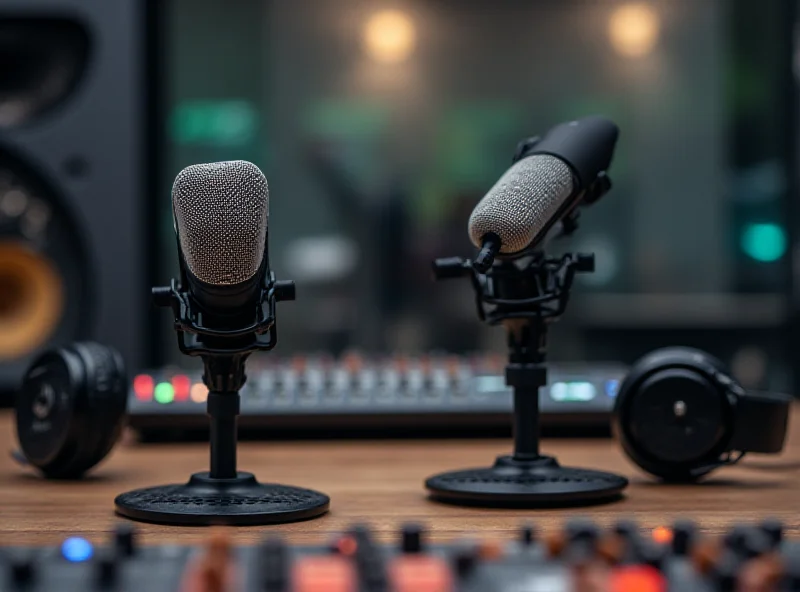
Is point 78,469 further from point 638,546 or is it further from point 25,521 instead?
point 638,546

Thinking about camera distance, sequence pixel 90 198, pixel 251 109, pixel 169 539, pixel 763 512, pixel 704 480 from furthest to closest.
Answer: pixel 251 109
pixel 90 198
pixel 704 480
pixel 763 512
pixel 169 539

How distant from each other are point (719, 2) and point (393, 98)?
1.68 ft

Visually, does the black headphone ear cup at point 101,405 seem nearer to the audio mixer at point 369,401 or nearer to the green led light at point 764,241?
the audio mixer at point 369,401

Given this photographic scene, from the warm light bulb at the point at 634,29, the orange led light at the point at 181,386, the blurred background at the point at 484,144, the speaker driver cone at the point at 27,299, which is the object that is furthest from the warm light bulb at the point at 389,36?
the orange led light at the point at 181,386

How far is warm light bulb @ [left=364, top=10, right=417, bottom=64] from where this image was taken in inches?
71.8

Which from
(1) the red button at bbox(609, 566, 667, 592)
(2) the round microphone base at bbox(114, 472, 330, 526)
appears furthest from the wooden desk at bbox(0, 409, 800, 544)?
(1) the red button at bbox(609, 566, 667, 592)

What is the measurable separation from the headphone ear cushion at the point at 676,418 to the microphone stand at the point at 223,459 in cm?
27

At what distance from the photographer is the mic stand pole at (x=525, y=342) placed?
810mm

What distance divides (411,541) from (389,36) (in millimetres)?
1446

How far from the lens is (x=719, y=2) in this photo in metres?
1.83

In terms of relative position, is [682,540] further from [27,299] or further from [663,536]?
[27,299]

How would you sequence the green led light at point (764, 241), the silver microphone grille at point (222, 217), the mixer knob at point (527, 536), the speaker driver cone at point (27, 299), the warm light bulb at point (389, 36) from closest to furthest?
the mixer knob at point (527, 536) < the silver microphone grille at point (222, 217) < the speaker driver cone at point (27, 299) < the green led light at point (764, 241) < the warm light bulb at point (389, 36)

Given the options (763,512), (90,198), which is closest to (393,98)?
(90,198)

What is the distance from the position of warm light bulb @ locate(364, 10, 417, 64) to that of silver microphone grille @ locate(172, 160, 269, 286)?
116 cm
